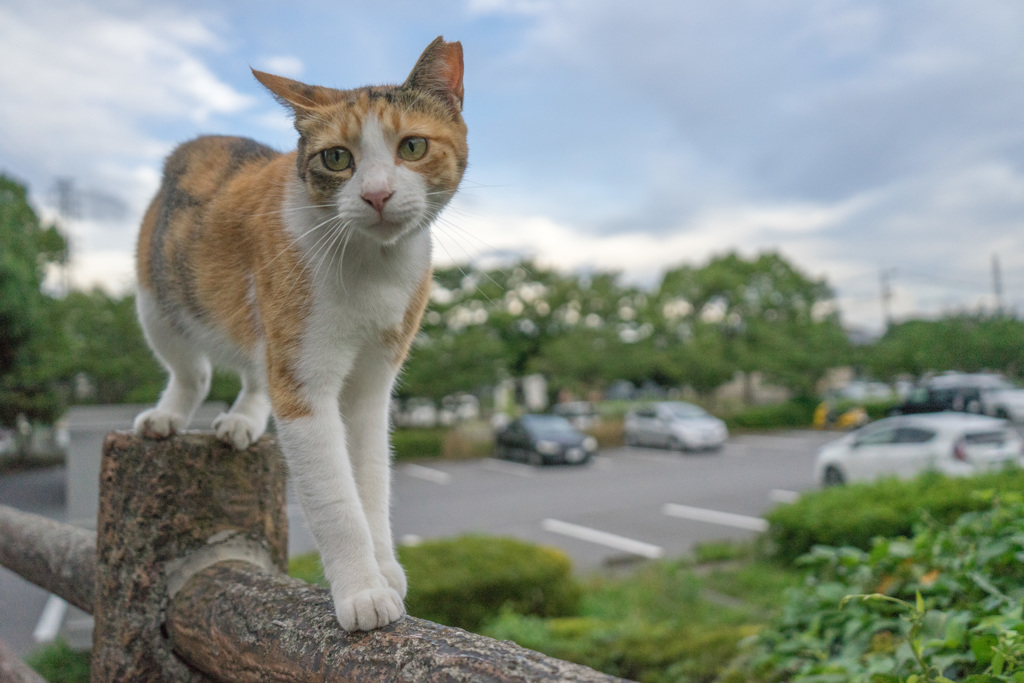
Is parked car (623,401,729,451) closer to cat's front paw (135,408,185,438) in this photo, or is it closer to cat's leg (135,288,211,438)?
cat's leg (135,288,211,438)

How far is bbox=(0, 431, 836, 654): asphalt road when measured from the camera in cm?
870

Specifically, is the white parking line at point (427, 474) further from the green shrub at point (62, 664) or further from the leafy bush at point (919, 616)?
the leafy bush at point (919, 616)

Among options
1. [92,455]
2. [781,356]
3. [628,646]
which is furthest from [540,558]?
[781,356]

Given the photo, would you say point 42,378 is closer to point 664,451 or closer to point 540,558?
point 540,558

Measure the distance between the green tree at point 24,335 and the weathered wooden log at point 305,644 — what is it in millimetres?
10989

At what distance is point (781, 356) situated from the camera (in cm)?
2459

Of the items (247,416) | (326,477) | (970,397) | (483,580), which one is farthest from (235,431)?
(970,397)

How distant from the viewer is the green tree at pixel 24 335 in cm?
1026

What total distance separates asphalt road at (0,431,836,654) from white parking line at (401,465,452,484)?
46 mm

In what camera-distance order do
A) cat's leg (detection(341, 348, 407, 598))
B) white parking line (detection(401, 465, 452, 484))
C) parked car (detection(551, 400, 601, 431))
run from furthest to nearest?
parked car (detection(551, 400, 601, 431))
white parking line (detection(401, 465, 452, 484))
cat's leg (detection(341, 348, 407, 598))

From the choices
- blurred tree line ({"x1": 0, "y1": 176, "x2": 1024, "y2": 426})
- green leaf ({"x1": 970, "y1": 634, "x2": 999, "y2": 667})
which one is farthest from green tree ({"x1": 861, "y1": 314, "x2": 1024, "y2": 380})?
green leaf ({"x1": 970, "y1": 634, "x2": 999, "y2": 667})

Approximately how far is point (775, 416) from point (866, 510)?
58.6ft

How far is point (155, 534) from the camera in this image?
1549 millimetres

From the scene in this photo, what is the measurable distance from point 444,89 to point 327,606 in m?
1.02
